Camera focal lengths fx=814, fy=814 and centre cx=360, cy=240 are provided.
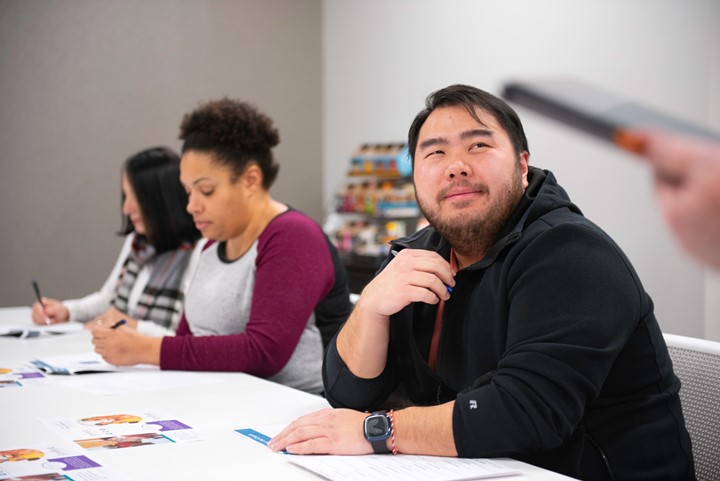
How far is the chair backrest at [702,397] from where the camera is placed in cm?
156

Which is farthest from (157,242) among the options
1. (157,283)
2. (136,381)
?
(136,381)

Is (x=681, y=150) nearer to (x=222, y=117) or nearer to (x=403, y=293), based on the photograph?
(x=403, y=293)

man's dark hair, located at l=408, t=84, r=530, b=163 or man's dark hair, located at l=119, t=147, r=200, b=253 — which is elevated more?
man's dark hair, located at l=408, t=84, r=530, b=163

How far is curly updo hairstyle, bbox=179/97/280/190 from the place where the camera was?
2391mm

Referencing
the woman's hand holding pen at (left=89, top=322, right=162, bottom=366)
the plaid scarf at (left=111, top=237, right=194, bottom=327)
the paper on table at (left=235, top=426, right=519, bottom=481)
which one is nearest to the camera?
the paper on table at (left=235, top=426, right=519, bottom=481)

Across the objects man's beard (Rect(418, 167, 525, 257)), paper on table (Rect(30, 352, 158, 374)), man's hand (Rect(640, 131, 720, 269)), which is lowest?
paper on table (Rect(30, 352, 158, 374))

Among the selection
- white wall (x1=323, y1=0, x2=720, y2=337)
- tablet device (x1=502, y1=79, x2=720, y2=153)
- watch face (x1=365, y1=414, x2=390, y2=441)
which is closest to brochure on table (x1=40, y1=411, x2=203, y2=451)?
watch face (x1=365, y1=414, x2=390, y2=441)

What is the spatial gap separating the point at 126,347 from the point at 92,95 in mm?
3428

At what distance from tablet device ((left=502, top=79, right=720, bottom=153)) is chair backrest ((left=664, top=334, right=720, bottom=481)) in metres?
1.33

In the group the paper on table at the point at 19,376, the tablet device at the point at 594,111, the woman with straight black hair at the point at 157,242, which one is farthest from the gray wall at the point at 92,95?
the tablet device at the point at 594,111

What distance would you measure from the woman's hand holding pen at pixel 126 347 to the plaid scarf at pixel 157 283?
789mm

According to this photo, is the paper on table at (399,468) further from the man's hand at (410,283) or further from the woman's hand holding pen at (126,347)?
the woman's hand holding pen at (126,347)

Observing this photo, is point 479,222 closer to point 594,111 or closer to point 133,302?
point 594,111

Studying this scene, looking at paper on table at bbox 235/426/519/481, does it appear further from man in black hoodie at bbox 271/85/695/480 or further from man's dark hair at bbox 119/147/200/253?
man's dark hair at bbox 119/147/200/253
